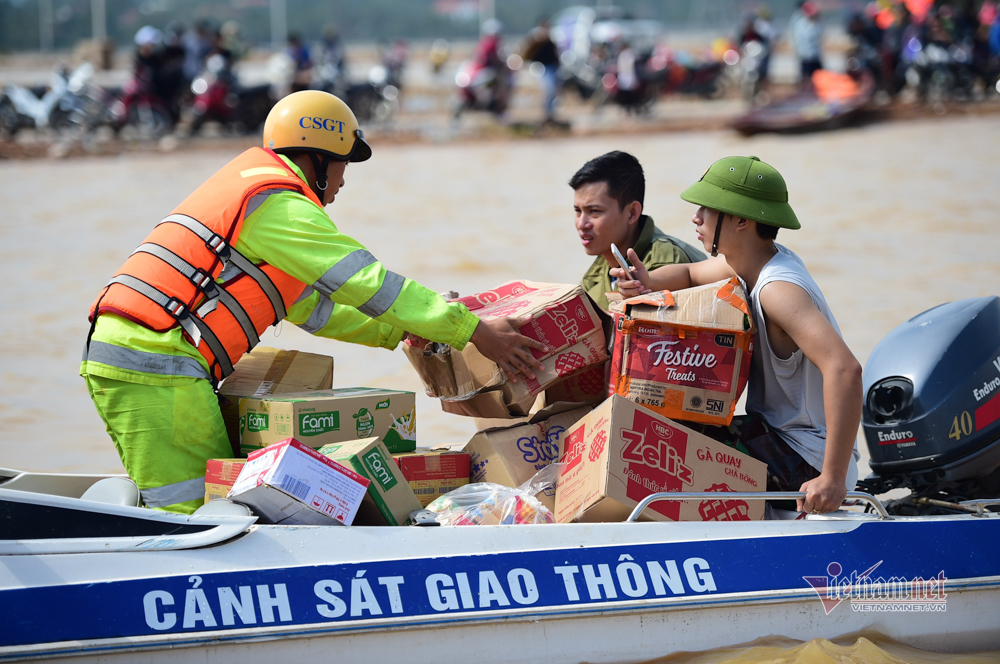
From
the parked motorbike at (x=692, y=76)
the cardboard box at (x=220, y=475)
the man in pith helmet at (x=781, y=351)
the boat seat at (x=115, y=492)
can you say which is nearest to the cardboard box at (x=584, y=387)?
the man in pith helmet at (x=781, y=351)

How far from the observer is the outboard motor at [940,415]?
3.49m

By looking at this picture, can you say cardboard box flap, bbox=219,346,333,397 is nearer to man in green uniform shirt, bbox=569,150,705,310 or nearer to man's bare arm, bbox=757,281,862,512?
man in green uniform shirt, bbox=569,150,705,310

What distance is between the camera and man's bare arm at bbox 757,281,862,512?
286cm

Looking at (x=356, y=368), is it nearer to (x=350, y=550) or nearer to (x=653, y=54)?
(x=350, y=550)

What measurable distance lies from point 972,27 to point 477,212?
13.7 metres

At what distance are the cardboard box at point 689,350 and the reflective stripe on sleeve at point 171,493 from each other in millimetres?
1403

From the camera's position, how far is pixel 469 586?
2.75m

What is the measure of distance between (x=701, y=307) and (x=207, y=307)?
1.54m

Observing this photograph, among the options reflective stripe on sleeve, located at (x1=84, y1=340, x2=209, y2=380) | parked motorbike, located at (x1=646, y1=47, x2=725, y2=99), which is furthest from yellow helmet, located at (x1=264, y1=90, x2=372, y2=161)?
parked motorbike, located at (x1=646, y1=47, x2=725, y2=99)

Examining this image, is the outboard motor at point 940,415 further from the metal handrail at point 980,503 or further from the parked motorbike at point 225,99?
the parked motorbike at point 225,99

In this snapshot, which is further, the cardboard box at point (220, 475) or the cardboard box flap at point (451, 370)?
the cardboard box flap at point (451, 370)

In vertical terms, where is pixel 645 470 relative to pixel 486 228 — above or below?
below

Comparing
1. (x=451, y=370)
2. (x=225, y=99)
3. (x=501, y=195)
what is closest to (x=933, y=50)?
(x=501, y=195)

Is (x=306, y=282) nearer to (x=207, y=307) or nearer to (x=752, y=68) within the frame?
(x=207, y=307)
